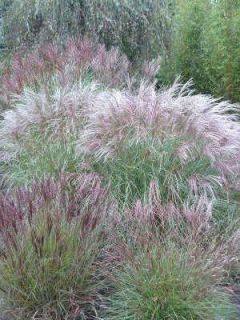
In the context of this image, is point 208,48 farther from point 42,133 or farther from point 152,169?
point 152,169

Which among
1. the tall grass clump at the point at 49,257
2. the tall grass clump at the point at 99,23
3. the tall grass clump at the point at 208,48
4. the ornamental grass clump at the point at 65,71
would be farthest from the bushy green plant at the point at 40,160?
the tall grass clump at the point at 99,23

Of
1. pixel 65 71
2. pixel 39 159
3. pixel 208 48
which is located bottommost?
pixel 39 159

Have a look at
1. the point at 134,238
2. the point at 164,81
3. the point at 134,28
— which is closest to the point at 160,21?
the point at 134,28

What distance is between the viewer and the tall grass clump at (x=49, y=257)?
3.07m

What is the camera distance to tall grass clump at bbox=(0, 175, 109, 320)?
10.1ft

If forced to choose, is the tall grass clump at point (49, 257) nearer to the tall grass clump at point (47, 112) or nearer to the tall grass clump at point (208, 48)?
the tall grass clump at point (47, 112)

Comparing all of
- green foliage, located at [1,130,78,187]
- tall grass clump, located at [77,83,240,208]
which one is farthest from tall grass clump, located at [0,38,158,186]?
tall grass clump, located at [77,83,240,208]

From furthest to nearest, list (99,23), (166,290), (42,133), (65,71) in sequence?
1. (99,23)
2. (65,71)
3. (42,133)
4. (166,290)

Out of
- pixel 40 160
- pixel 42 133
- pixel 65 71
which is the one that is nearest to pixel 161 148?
pixel 40 160

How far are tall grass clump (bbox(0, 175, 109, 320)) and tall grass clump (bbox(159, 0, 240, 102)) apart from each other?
4591 millimetres

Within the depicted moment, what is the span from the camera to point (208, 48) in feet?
25.1

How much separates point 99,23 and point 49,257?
20.5 feet

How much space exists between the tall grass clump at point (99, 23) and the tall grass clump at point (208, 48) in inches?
27.1

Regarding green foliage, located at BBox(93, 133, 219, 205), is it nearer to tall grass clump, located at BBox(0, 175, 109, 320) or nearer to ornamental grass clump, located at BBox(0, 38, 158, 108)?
tall grass clump, located at BBox(0, 175, 109, 320)
